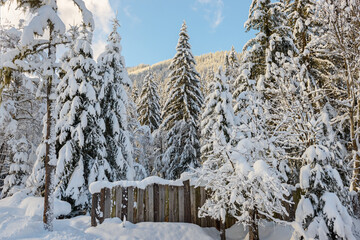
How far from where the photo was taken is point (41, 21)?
7.21 m

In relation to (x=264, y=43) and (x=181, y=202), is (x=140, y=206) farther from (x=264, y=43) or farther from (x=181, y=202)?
(x=264, y=43)

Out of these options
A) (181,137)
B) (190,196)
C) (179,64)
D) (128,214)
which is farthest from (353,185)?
(179,64)

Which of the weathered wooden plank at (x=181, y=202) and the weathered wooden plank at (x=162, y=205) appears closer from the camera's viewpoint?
the weathered wooden plank at (x=162, y=205)

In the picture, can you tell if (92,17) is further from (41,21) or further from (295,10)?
(295,10)

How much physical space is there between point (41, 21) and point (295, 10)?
13.7m

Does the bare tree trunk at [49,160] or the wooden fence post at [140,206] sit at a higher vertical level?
the bare tree trunk at [49,160]

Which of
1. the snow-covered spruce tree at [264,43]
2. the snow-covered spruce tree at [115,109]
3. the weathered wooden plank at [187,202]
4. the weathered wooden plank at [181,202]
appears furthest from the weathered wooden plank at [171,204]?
the snow-covered spruce tree at [264,43]

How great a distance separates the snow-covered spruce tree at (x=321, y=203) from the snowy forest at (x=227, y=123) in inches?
0.9

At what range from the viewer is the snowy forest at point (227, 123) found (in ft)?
17.7

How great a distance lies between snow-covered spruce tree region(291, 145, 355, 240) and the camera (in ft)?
16.4

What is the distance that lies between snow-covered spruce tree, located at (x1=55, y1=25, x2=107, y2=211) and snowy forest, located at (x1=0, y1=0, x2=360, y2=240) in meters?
0.05

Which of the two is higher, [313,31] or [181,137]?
[313,31]

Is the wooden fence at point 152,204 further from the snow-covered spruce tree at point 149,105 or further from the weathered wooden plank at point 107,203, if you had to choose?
the snow-covered spruce tree at point 149,105

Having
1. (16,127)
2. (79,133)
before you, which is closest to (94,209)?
(79,133)
